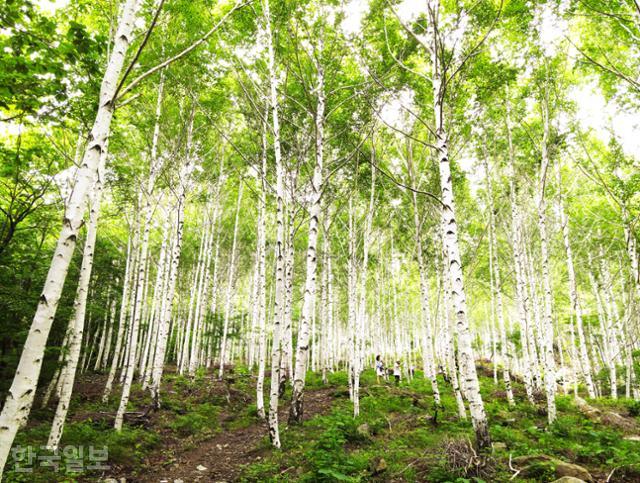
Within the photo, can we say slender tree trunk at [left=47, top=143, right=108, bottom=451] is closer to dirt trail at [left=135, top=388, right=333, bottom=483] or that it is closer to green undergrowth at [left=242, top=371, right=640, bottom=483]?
dirt trail at [left=135, top=388, right=333, bottom=483]

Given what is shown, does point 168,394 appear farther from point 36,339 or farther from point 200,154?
point 36,339

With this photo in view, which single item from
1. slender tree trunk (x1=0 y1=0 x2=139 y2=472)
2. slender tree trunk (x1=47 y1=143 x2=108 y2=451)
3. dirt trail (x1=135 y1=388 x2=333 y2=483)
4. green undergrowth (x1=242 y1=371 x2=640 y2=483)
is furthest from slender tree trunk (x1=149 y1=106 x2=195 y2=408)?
slender tree trunk (x1=0 y1=0 x2=139 y2=472)

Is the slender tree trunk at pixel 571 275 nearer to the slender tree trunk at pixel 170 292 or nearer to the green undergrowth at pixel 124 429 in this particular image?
the slender tree trunk at pixel 170 292

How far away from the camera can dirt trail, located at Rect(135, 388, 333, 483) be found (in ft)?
21.4

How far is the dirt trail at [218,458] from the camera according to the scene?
257 inches

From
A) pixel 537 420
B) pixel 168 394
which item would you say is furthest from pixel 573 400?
pixel 168 394

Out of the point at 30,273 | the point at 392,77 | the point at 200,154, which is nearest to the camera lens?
the point at 30,273

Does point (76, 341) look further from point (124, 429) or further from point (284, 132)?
point (284, 132)

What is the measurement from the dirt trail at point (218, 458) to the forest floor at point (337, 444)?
0.03 m

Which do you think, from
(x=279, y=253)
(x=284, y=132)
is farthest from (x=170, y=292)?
(x=284, y=132)

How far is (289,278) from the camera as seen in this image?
40.3 ft

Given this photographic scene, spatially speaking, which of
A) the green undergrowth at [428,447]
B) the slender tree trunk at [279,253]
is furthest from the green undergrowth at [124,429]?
the green undergrowth at [428,447]

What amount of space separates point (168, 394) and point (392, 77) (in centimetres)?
1418

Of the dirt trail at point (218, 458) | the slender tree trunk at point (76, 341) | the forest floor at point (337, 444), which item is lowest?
the dirt trail at point (218, 458)
